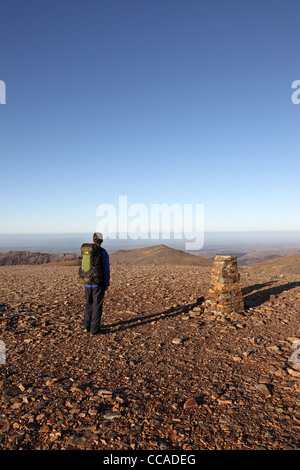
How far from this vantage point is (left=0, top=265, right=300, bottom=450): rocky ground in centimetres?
343

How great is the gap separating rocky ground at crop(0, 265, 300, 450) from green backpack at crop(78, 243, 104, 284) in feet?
4.65

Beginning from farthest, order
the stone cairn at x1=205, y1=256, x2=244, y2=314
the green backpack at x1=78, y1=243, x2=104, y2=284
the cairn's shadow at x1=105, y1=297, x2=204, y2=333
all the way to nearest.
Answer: the stone cairn at x1=205, y1=256, x2=244, y2=314 → the cairn's shadow at x1=105, y1=297, x2=204, y2=333 → the green backpack at x1=78, y1=243, x2=104, y2=284

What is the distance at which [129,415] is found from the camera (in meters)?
3.81

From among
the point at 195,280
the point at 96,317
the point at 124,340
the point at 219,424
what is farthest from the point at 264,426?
the point at 195,280

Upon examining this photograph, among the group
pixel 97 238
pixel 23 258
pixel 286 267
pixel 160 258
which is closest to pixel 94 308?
pixel 97 238

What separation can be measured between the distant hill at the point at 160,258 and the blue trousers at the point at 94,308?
21.9 m

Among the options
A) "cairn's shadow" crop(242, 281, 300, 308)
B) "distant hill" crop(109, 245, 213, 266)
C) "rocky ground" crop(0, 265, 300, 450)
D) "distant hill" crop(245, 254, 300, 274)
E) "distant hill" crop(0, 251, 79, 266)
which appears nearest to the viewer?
"rocky ground" crop(0, 265, 300, 450)

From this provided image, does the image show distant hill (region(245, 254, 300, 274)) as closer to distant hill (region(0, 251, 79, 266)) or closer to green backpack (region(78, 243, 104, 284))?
green backpack (region(78, 243, 104, 284))

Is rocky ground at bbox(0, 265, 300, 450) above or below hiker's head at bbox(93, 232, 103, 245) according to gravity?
below

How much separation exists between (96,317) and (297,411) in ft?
15.0

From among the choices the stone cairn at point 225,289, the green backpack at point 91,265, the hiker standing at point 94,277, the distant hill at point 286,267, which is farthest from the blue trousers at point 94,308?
the distant hill at point 286,267

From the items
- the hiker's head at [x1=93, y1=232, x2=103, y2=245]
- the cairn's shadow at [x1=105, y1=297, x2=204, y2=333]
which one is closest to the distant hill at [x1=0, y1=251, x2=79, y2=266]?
the cairn's shadow at [x1=105, y1=297, x2=204, y2=333]
